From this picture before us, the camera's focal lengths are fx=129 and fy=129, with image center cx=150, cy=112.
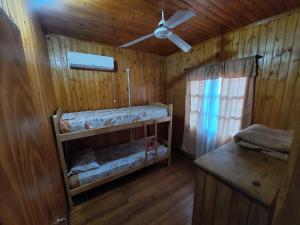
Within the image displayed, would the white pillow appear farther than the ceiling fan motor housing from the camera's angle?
Yes

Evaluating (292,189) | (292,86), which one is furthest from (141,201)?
(292,86)

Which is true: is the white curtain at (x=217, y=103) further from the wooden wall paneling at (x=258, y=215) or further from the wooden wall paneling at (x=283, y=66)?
the wooden wall paneling at (x=258, y=215)

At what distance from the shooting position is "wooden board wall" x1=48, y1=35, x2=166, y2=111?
2115 millimetres

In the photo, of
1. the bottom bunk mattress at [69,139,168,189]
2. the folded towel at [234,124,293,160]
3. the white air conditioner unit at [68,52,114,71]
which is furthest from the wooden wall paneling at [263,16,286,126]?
the white air conditioner unit at [68,52,114,71]

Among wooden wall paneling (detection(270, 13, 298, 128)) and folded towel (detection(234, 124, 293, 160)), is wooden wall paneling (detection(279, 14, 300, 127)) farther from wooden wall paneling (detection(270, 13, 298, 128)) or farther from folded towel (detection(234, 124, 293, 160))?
folded towel (detection(234, 124, 293, 160))

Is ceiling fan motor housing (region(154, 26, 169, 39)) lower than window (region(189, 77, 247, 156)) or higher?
higher

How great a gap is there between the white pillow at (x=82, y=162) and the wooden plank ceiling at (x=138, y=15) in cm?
190

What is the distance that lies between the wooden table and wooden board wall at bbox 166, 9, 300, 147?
1035 millimetres

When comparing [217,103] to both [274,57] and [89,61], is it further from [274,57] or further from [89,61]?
[89,61]

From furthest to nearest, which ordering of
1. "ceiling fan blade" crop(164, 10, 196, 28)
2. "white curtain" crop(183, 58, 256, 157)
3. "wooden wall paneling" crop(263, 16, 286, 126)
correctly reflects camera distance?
"white curtain" crop(183, 58, 256, 157) < "wooden wall paneling" crop(263, 16, 286, 126) < "ceiling fan blade" crop(164, 10, 196, 28)

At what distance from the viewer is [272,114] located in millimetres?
1711

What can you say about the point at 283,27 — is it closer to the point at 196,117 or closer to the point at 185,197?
the point at 196,117

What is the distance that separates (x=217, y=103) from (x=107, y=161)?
2134mm

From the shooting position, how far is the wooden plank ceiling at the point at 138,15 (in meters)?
1.34
